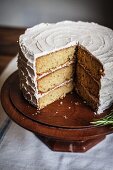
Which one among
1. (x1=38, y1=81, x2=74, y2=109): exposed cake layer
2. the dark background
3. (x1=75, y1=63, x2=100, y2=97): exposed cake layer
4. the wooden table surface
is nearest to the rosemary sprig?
(x1=75, y1=63, x2=100, y2=97): exposed cake layer

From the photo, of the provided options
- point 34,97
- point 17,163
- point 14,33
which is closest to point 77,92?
point 34,97

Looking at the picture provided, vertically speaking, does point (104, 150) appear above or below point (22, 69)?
below

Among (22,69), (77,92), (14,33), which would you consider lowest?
(14,33)

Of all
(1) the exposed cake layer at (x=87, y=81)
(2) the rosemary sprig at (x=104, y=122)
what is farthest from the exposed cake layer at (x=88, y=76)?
(2) the rosemary sprig at (x=104, y=122)

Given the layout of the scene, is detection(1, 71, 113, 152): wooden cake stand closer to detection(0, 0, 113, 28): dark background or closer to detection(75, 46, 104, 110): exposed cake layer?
detection(75, 46, 104, 110): exposed cake layer

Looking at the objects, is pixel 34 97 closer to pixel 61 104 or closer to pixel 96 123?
pixel 61 104

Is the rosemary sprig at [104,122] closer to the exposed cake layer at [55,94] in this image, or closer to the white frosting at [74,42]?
the white frosting at [74,42]

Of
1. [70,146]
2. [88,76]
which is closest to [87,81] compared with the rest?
[88,76]
